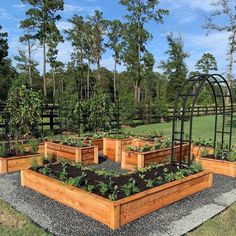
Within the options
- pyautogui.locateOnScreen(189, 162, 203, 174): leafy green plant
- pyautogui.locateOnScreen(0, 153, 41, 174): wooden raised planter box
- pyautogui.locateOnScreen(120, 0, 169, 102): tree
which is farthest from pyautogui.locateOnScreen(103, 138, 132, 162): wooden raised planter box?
pyautogui.locateOnScreen(120, 0, 169, 102): tree

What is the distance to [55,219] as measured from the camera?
3783mm

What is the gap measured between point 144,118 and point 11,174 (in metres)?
12.8

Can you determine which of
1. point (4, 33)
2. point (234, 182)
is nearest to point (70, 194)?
point (234, 182)

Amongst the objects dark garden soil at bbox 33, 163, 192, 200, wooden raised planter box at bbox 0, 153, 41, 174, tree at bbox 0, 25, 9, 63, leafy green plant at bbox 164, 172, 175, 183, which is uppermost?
tree at bbox 0, 25, 9, 63

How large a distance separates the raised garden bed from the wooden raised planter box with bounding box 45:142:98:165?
156cm

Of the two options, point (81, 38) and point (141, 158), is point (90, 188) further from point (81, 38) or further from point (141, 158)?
point (81, 38)

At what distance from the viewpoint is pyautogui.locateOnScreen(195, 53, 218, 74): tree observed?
5331 centimetres

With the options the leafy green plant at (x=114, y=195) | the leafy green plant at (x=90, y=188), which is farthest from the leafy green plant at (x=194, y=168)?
the leafy green plant at (x=90, y=188)

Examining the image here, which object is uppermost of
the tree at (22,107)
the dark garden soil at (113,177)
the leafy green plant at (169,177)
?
the tree at (22,107)

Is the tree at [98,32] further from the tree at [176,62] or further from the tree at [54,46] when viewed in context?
the tree at [176,62]

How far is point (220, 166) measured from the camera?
6.15 metres

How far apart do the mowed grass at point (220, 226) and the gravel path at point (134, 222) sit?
0.30 feet

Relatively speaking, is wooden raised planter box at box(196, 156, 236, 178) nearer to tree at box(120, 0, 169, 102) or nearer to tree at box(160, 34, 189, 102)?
tree at box(120, 0, 169, 102)

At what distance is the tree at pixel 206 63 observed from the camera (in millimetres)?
53306
